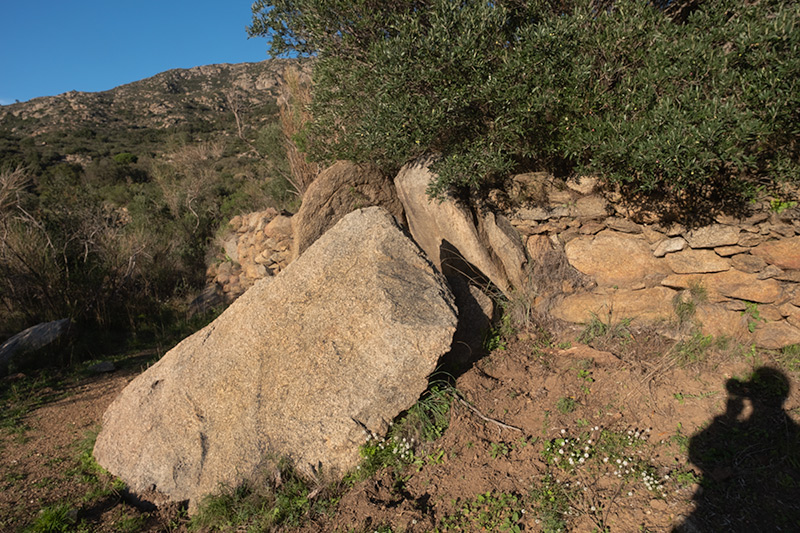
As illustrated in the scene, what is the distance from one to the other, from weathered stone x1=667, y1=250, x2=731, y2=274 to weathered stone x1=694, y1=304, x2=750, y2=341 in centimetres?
33

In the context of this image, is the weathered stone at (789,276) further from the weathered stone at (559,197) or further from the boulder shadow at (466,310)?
the boulder shadow at (466,310)

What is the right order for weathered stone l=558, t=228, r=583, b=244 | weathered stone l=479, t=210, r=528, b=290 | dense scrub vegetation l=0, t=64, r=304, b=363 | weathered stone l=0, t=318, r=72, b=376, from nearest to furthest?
weathered stone l=558, t=228, r=583, b=244 → weathered stone l=479, t=210, r=528, b=290 → weathered stone l=0, t=318, r=72, b=376 → dense scrub vegetation l=0, t=64, r=304, b=363

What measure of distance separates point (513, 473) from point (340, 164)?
4.53m

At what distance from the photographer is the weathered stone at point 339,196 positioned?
612 cm

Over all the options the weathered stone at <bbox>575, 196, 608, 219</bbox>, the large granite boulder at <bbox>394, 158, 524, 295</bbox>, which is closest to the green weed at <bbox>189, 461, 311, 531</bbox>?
the large granite boulder at <bbox>394, 158, 524, 295</bbox>

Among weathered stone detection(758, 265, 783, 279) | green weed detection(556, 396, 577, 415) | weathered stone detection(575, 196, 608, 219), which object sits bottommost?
green weed detection(556, 396, 577, 415)

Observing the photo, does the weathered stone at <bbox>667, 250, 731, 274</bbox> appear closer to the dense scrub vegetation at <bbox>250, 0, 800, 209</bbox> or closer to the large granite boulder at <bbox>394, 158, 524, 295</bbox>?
the dense scrub vegetation at <bbox>250, 0, 800, 209</bbox>

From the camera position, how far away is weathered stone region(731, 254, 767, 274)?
3582 mm

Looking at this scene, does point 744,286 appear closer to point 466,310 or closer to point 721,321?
point 721,321

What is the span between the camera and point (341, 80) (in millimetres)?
5070

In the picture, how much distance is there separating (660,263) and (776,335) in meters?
1.01

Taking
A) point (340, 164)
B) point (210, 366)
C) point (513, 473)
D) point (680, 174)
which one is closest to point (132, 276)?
point (340, 164)

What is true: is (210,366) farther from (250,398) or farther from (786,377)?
(786,377)

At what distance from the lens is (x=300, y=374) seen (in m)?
3.47
